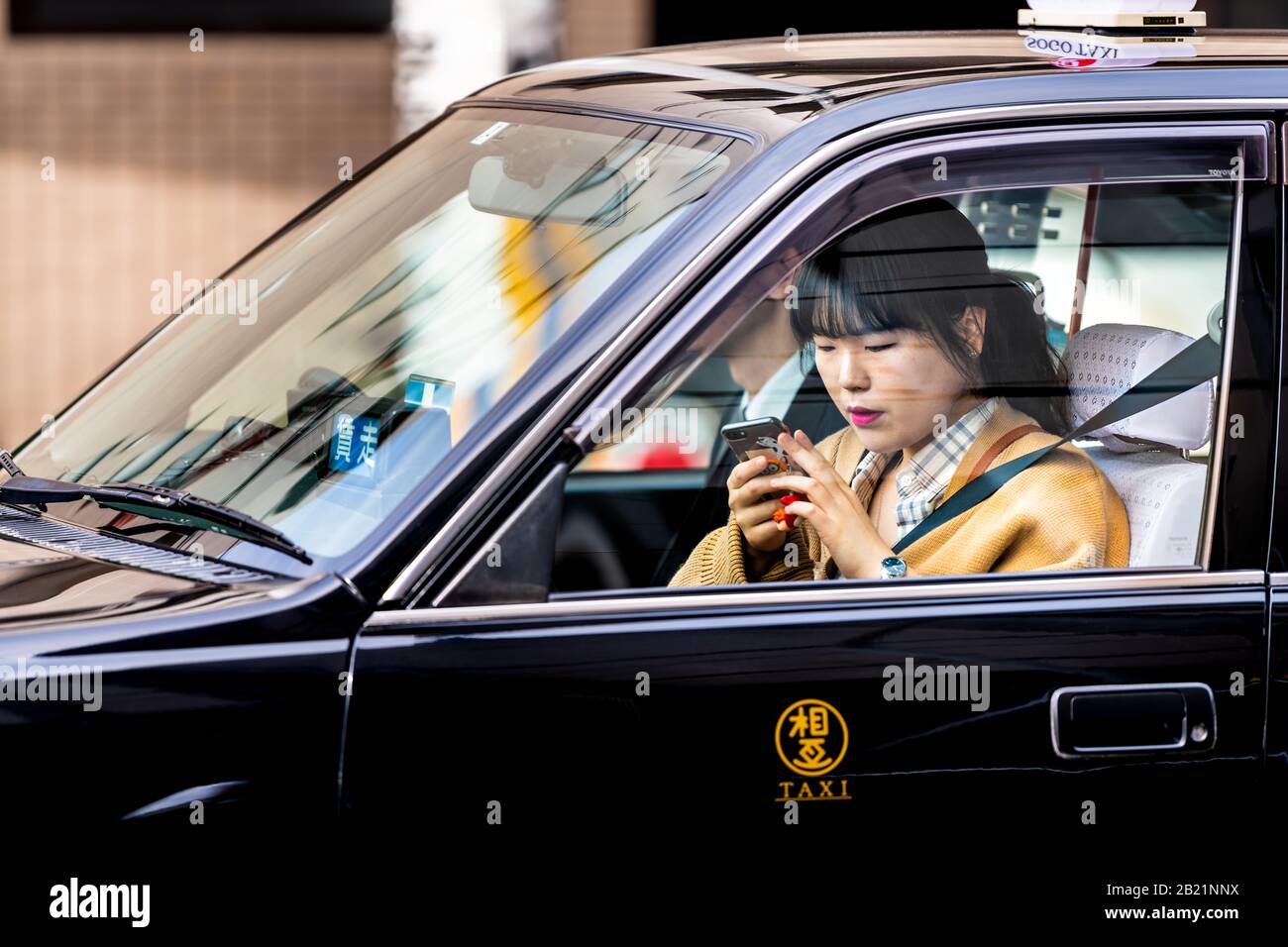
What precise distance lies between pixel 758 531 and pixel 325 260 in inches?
30.5

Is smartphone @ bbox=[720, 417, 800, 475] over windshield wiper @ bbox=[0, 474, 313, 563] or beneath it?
over

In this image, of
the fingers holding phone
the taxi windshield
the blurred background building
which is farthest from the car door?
the blurred background building

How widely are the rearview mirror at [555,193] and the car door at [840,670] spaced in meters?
0.27

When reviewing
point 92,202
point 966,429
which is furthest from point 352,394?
point 92,202

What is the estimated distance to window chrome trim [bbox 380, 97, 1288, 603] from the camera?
1.98 meters

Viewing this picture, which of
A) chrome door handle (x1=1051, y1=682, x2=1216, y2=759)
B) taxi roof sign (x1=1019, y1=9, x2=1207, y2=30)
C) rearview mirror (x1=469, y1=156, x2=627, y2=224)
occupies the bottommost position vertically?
chrome door handle (x1=1051, y1=682, x2=1216, y2=759)

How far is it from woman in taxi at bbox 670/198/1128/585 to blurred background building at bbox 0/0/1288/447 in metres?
6.00

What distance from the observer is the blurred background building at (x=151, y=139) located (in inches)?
323

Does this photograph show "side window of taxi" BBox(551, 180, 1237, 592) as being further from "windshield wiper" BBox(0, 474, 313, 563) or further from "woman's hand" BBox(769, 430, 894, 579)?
"windshield wiper" BBox(0, 474, 313, 563)

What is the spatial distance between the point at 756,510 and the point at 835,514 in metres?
0.15

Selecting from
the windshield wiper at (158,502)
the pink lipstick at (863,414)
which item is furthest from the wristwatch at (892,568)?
the windshield wiper at (158,502)

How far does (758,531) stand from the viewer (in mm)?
2488

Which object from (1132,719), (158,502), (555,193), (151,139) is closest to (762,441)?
(555,193)
